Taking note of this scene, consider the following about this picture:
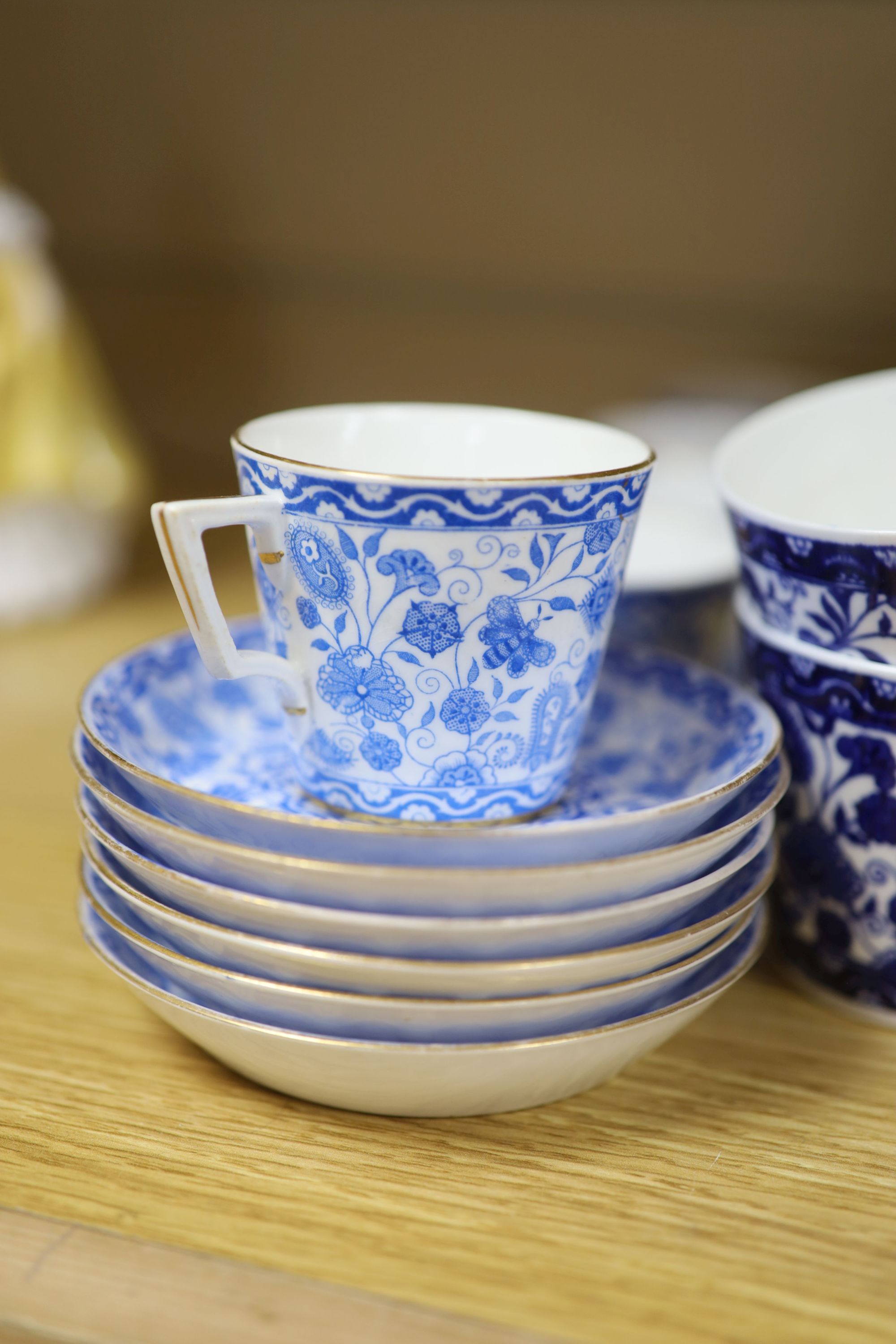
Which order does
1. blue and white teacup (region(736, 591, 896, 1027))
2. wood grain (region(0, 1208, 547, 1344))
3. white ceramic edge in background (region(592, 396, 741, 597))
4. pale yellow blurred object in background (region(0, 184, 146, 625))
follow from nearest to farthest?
wood grain (region(0, 1208, 547, 1344)), blue and white teacup (region(736, 591, 896, 1027)), white ceramic edge in background (region(592, 396, 741, 597)), pale yellow blurred object in background (region(0, 184, 146, 625))

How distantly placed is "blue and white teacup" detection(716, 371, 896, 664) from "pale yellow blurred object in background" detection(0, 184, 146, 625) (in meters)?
0.53

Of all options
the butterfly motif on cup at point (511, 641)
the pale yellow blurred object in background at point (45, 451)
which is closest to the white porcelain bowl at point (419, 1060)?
the butterfly motif on cup at point (511, 641)

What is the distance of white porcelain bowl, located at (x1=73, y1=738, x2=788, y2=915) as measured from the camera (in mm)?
295

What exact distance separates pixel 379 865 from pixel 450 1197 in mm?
91

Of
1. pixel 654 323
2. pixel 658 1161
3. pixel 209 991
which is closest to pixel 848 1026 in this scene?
pixel 658 1161

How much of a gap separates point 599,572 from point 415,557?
0.20 ft

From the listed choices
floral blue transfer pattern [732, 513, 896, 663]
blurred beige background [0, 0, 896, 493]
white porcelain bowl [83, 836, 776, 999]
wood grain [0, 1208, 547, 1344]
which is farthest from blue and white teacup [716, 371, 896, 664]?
blurred beige background [0, 0, 896, 493]

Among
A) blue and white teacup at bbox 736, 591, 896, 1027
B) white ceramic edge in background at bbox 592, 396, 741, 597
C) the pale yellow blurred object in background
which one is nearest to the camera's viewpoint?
blue and white teacup at bbox 736, 591, 896, 1027

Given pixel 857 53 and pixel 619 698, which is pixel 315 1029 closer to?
pixel 619 698

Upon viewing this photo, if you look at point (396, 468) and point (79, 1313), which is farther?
point (396, 468)

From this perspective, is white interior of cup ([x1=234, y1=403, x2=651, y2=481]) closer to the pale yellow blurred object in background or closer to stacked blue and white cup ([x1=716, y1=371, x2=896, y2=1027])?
stacked blue and white cup ([x1=716, y1=371, x2=896, y2=1027])

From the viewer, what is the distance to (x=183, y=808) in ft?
1.10

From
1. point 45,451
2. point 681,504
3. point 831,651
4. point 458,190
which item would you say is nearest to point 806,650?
point 831,651

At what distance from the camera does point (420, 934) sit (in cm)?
30
